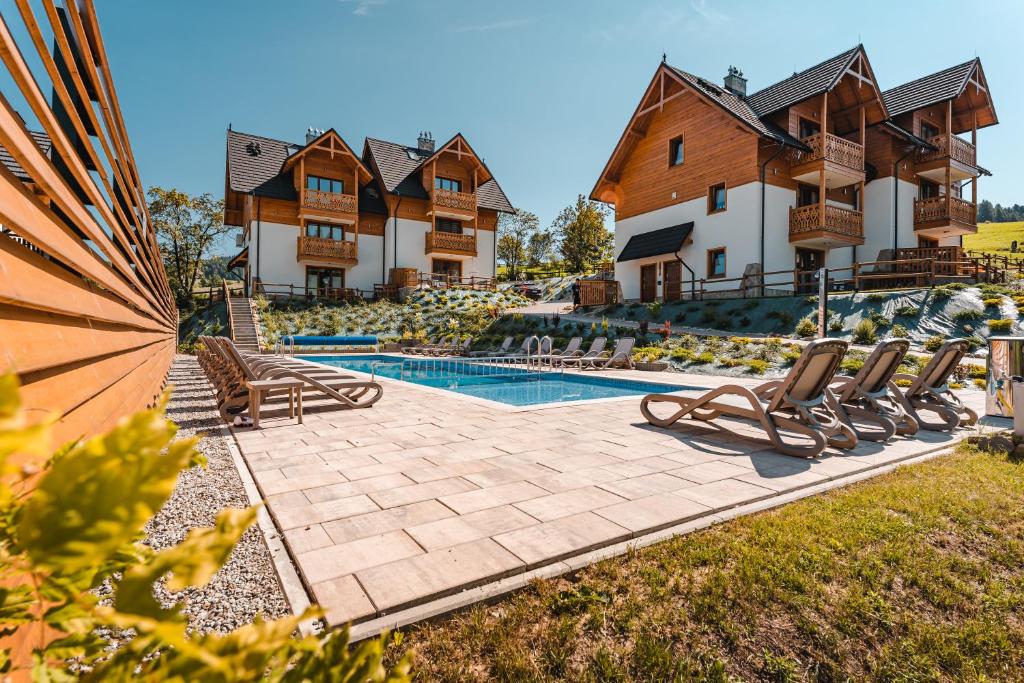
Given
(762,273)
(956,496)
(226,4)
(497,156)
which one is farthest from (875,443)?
(497,156)

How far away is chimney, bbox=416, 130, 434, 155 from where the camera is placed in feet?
112

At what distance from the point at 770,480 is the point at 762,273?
1598 cm

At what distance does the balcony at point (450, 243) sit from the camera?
29.9 m

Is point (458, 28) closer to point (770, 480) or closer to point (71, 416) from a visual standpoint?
point (770, 480)

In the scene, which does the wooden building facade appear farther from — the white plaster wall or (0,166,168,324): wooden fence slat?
(0,166,168,324): wooden fence slat

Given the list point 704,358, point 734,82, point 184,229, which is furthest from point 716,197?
point 184,229

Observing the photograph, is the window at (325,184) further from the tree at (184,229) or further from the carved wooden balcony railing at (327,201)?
the tree at (184,229)

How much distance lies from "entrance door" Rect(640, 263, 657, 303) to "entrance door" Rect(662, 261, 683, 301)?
59cm

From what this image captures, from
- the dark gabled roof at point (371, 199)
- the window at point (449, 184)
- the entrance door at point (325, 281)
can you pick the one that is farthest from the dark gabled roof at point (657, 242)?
the entrance door at point (325, 281)

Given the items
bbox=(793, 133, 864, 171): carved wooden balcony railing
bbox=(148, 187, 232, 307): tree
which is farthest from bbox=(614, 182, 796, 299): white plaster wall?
bbox=(148, 187, 232, 307): tree

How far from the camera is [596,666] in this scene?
203 cm

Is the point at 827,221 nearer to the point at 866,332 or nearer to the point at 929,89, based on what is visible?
the point at 866,332

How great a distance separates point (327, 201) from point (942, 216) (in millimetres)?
27939

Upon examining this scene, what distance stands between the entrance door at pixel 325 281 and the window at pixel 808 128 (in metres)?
22.2
